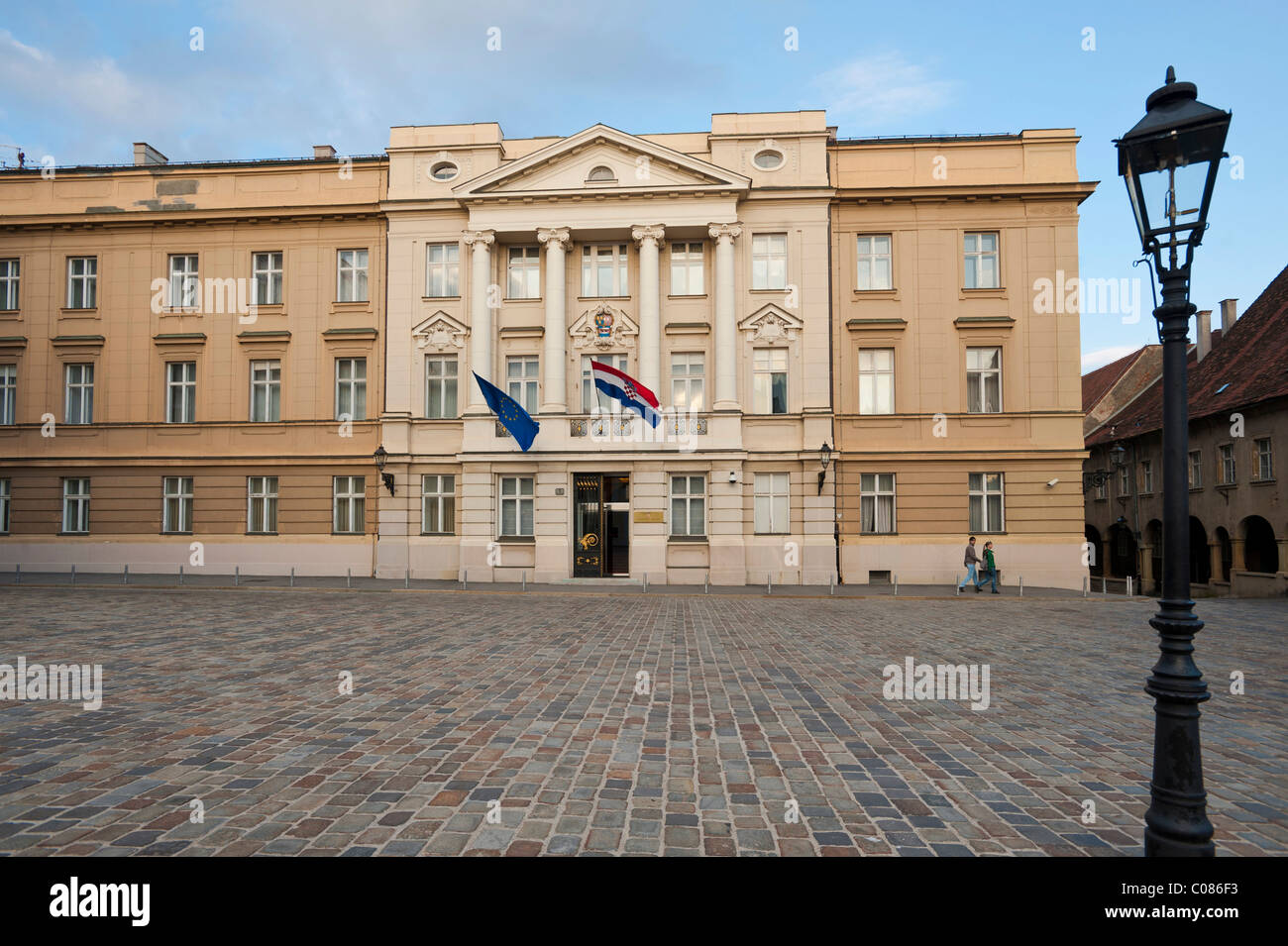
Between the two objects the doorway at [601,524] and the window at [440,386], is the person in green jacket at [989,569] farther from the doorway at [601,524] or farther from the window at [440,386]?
the window at [440,386]

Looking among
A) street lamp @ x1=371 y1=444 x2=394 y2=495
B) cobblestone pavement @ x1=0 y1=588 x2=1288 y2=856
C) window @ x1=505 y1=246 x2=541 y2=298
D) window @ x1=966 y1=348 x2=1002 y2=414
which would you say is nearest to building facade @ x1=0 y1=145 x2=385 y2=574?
street lamp @ x1=371 y1=444 x2=394 y2=495

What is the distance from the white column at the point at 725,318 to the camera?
1046 inches

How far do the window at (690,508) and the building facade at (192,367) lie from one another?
1183 centimetres

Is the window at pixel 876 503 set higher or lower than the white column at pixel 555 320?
lower

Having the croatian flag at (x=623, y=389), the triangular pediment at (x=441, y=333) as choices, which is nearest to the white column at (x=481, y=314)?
the triangular pediment at (x=441, y=333)

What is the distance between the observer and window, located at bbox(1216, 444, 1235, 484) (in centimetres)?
3128

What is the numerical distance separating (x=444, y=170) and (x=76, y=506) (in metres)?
20.1

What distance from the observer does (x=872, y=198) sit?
27.2m

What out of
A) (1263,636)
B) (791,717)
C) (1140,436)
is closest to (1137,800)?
(791,717)

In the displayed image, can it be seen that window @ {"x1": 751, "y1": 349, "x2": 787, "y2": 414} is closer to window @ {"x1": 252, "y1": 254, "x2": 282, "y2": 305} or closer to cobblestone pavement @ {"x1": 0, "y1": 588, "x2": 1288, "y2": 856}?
cobblestone pavement @ {"x1": 0, "y1": 588, "x2": 1288, "y2": 856}

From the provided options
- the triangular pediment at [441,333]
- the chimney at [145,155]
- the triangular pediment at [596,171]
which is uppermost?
the chimney at [145,155]

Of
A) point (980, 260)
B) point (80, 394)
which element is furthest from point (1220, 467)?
point (80, 394)

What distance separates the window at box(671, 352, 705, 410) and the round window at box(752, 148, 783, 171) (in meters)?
7.64

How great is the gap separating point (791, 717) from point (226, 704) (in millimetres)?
6170
